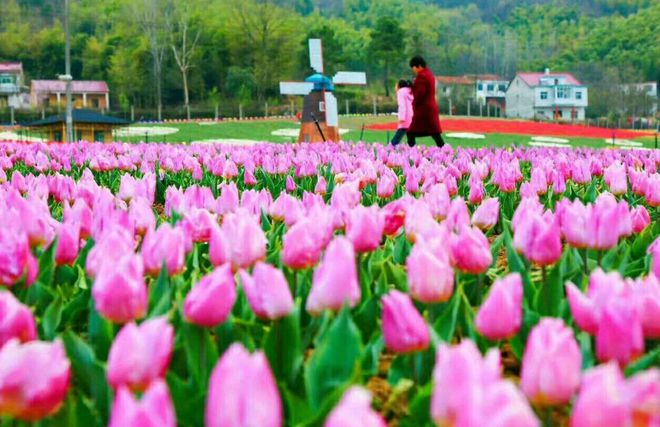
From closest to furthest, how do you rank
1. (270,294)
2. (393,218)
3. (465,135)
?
(270,294)
(393,218)
(465,135)

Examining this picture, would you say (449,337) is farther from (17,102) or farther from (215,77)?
(17,102)

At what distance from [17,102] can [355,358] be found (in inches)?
4088

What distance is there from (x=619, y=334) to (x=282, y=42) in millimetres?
78926

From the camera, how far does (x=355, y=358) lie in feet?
4.60

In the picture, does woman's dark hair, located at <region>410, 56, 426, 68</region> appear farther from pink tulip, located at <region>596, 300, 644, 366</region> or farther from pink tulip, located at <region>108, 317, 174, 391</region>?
pink tulip, located at <region>108, 317, 174, 391</region>

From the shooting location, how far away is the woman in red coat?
12766 mm

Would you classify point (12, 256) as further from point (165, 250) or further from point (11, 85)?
point (11, 85)

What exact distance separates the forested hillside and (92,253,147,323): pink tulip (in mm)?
70888

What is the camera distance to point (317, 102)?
699 inches

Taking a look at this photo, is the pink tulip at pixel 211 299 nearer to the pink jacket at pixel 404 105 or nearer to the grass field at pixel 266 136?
the pink jacket at pixel 404 105

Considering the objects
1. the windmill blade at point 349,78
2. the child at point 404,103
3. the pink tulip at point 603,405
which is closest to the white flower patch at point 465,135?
the windmill blade at point 349,78

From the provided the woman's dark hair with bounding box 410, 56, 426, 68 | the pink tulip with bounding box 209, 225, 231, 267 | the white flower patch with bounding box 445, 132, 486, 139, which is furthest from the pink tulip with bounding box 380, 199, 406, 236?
the white flower patch with bounding box 445, 132, 486, 139

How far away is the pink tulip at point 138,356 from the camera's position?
1.16m

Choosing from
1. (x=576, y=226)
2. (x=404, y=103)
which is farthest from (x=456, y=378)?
(x=404, y=103)
